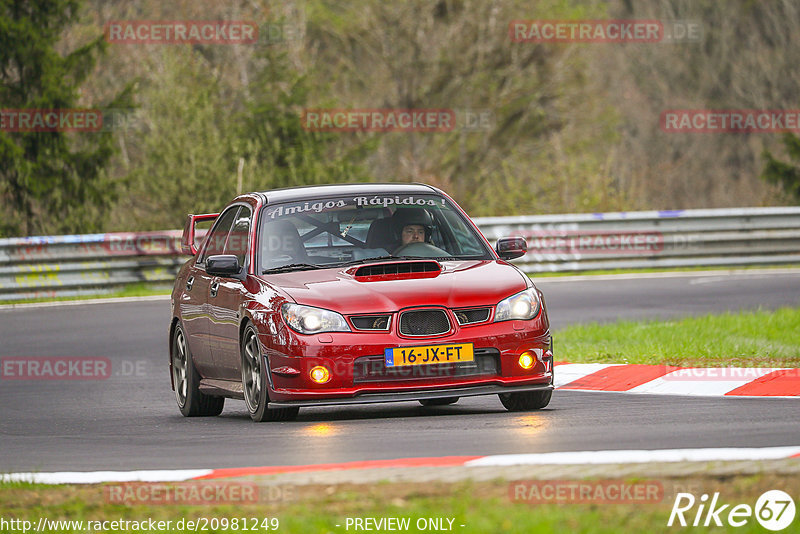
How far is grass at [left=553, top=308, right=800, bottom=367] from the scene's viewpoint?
42.0 ft

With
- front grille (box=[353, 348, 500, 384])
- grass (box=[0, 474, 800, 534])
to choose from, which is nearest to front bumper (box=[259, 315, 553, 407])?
front grille (box=[353, 348, 500, 384])

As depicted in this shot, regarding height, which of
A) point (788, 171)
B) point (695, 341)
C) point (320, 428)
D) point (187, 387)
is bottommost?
point (788, 171)

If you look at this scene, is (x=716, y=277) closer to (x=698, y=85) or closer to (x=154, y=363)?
(x=154, y=363)

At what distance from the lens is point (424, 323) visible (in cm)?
954

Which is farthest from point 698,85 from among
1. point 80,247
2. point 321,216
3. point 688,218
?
point 321,216

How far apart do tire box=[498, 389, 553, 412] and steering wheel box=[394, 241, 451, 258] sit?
1108mm

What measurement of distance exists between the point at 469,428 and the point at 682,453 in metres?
1.96

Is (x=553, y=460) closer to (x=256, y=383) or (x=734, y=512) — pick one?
(x=734, y=512)

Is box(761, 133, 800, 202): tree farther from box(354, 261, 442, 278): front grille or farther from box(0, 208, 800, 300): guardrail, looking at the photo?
box(354, 261, 442, 278): front grille

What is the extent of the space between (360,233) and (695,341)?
441 centimetres

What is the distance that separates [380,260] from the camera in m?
10.4

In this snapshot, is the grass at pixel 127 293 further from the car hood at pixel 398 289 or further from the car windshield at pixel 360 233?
the car hood at pixel 398 289

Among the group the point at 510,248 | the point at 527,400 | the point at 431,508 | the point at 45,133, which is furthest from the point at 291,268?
the point at 45,133

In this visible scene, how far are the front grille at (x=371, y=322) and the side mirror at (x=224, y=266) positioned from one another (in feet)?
4.44
